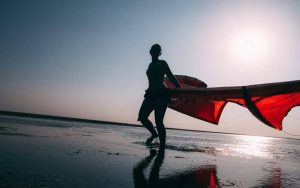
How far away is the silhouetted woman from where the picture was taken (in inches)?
235

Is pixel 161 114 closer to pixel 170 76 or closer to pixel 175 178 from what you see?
pixel 170 76

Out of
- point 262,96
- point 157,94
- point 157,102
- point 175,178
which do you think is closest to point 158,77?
point 157,94

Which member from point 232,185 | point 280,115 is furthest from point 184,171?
point 280,115

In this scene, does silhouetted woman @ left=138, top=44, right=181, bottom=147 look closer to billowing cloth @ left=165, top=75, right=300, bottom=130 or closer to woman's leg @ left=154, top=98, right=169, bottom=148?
woman's leg @ left=154, top=98, right=169, bottom=148

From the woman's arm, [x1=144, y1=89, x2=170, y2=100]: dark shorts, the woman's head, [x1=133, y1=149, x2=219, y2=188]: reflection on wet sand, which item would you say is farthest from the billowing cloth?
[x1=133, y1=149, x2=219, y2=188]: reflection on wet sand

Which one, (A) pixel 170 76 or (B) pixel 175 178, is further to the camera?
(A) pixel 170 76

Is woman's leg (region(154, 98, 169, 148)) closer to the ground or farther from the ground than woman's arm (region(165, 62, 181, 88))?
closer to the ground

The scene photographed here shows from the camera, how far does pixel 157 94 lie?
236 inches

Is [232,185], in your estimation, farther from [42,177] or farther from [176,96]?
[176,96]

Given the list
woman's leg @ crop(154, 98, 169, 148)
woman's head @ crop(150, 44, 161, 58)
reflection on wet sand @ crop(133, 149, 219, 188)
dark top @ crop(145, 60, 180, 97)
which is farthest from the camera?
woman's head @ crop(150, 44, 161, 58)

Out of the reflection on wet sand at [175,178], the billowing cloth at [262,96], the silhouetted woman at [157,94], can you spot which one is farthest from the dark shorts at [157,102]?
the reflection on wet sand at [175,178]

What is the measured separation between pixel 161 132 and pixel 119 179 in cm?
297

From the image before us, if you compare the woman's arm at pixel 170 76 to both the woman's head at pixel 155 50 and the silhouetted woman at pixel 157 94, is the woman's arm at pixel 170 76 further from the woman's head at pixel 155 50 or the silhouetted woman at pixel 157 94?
the woman's head at pixel 155 50

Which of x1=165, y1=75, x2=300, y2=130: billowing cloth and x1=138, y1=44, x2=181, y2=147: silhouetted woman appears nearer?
x1=165, y1=75, x2=300, y2=130: billowing cloth
